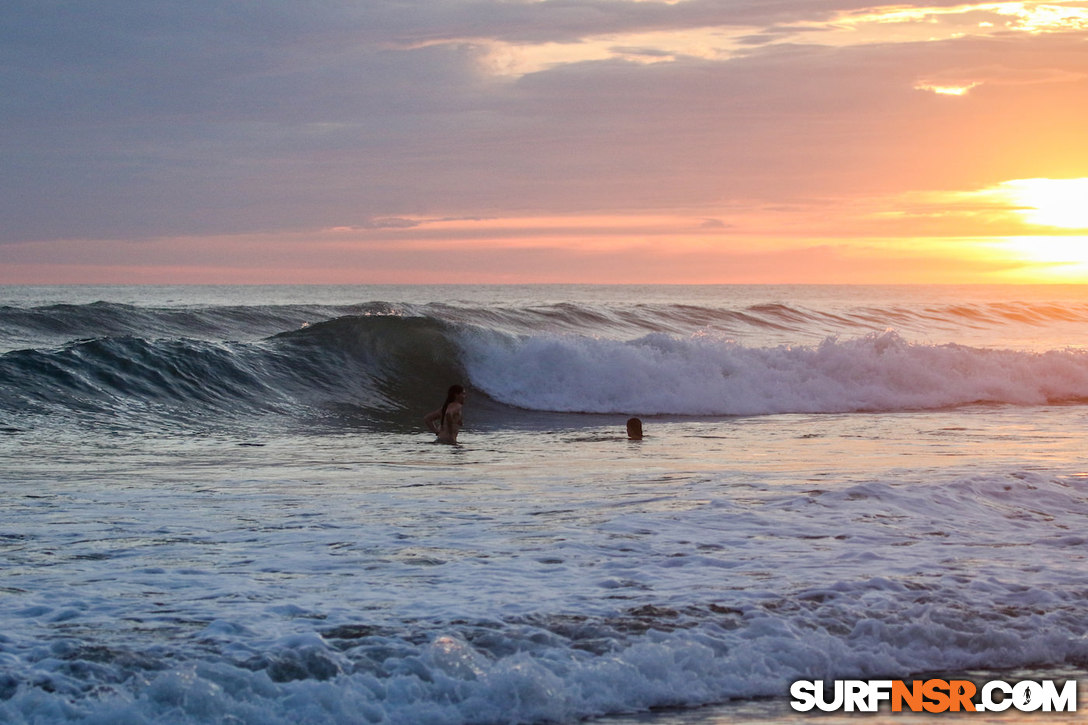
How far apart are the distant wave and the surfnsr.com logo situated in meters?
13.1

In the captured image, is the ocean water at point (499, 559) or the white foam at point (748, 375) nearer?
the ocean water at point (499, 559)

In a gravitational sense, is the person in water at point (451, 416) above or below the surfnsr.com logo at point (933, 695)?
above

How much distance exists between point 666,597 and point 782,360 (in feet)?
57.7

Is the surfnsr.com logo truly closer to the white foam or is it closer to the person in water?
the person in water

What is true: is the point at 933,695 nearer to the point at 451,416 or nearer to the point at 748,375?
the point at 451,416

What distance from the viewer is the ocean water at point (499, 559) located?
5250mm

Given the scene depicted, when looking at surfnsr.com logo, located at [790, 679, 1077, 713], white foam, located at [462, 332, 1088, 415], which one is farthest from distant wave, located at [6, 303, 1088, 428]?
surfnsr.com logo, located at [790, 679, 1077, 713]

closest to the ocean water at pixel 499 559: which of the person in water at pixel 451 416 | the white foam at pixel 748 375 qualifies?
the person in water at pixel 451 416

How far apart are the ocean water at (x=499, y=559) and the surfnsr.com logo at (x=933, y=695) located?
0.12 metres

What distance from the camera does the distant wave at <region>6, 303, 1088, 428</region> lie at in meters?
17.8

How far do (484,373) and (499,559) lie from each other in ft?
50.1

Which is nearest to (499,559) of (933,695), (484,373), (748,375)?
(933,695)

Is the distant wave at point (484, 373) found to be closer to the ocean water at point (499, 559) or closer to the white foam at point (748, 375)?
the white foam at point (748, 375)

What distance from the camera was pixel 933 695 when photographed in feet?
17.9
